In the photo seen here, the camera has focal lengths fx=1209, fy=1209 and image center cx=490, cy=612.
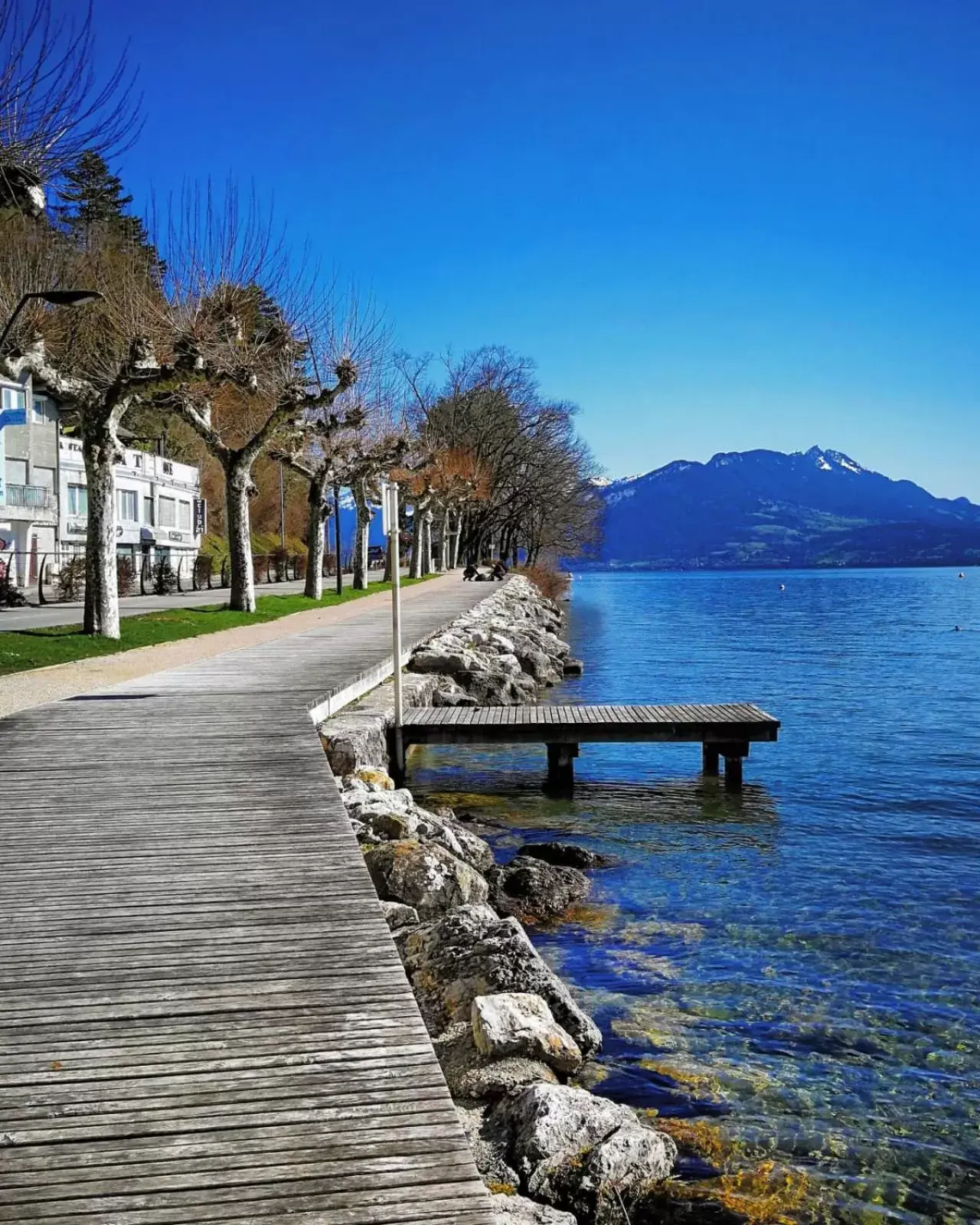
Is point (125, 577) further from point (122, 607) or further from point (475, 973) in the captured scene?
point (475, 973)

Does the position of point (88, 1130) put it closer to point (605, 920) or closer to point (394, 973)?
point (394, 973)

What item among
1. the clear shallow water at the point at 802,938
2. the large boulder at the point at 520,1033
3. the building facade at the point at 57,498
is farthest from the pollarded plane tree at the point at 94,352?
the large boulder at the point at 520,1033

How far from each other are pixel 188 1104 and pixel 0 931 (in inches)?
86.3

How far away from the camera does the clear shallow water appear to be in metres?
6.08

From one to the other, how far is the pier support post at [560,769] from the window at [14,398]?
3474cm

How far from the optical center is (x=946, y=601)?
3223 inches

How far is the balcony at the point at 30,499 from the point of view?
44.0 meters

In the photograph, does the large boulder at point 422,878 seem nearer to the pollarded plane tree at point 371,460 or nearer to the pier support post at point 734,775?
the pier support post at point 734,775

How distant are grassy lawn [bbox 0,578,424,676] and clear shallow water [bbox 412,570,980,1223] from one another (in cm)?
566

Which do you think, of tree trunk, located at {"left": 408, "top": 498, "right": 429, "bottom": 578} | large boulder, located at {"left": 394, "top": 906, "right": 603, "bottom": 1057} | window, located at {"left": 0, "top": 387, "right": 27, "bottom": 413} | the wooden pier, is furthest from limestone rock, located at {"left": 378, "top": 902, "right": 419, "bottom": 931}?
tree trunk, located at {"left": 408, "top": 498, "right": 429, "bottom": 578}

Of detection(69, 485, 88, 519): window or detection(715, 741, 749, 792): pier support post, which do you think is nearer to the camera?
detection(715, 741, 749, 792): pier support post

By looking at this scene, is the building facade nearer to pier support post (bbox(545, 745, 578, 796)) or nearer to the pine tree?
the pine tree

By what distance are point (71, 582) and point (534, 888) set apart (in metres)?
27.5

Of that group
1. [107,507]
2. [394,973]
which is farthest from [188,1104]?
[107,507]
